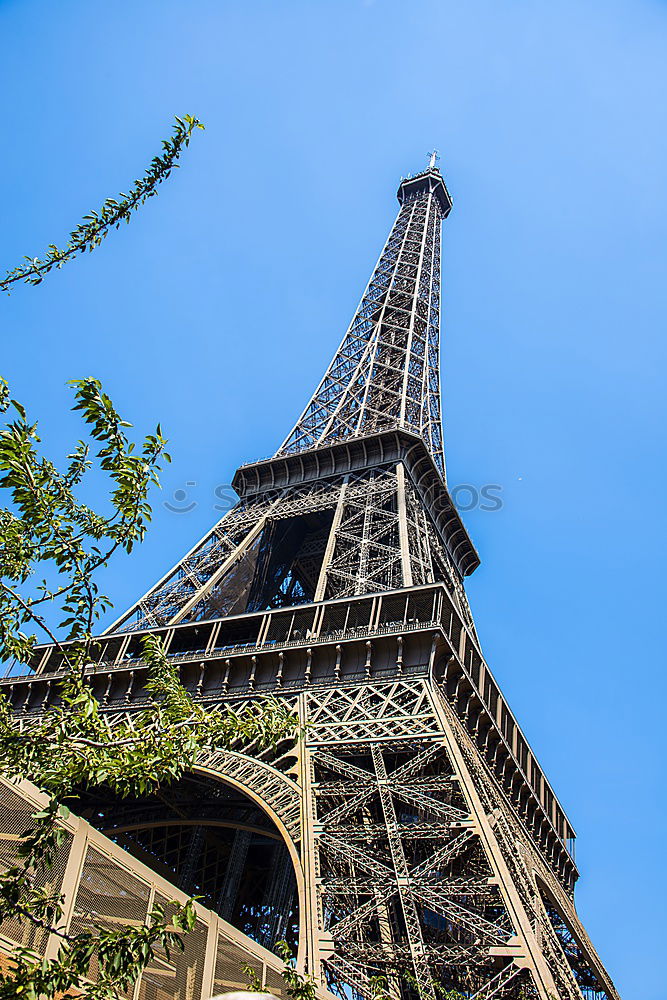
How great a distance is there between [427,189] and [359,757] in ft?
194

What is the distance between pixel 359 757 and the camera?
19.3m

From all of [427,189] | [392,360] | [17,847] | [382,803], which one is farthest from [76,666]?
[427,189]

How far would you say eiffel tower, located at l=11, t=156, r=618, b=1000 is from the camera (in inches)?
575

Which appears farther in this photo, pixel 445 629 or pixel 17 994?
pixel 445 629

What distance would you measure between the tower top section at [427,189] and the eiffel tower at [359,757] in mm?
34755

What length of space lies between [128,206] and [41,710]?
20.4 metres

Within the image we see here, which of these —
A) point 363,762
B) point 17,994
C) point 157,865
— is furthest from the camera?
point 157,865

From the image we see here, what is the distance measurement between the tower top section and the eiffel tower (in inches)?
1368

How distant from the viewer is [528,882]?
17156mm

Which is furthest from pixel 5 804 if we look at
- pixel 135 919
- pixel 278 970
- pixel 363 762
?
pixel 363 762

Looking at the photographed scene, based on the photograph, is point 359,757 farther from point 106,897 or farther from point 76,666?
point 76,666

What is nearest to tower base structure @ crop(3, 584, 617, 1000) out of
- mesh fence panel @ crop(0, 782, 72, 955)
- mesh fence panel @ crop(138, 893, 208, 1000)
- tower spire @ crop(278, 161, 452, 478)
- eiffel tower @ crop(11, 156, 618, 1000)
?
eiffel tower @ crop(11, 156, 618, 1000)

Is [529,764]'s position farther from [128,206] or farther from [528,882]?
[128,206]

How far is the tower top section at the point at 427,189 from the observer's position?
222 ft
